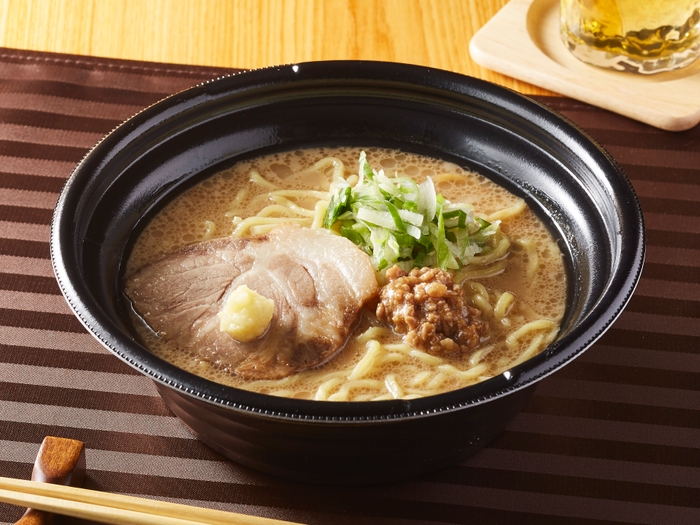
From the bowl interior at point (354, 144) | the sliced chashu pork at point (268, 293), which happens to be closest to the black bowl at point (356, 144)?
the bowl interior at point (354, 144)

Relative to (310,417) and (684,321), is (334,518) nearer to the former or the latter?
(310,417)

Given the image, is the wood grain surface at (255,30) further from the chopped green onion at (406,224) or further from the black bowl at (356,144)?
the chopped green onion at (406,224)

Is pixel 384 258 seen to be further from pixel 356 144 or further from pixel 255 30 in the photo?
pixel 255 30

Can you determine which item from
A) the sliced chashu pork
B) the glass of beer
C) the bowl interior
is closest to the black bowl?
the bowl interior

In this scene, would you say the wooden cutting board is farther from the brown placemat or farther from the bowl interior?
the bowl interior

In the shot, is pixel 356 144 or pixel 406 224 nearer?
pixel 406 224

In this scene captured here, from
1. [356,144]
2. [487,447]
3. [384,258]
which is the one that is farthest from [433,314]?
[356,144]
